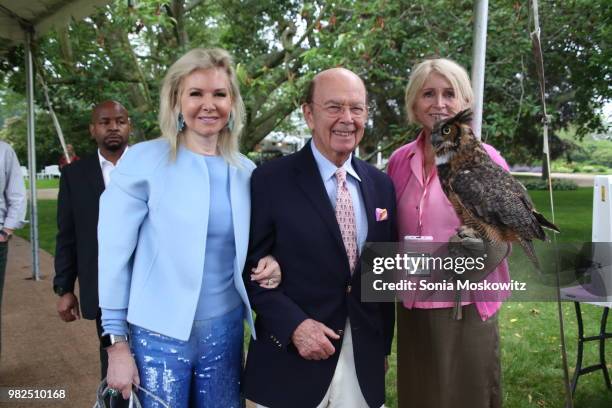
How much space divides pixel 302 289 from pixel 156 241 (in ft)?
2.05

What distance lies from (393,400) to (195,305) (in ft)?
9.17

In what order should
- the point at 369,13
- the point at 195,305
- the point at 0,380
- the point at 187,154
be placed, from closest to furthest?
the point at 195,305 → the point at 187,154 → the point at 0,380 → the point at 369,13

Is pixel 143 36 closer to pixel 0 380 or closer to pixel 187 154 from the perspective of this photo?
pixel 0 380

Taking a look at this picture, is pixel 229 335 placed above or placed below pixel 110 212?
below

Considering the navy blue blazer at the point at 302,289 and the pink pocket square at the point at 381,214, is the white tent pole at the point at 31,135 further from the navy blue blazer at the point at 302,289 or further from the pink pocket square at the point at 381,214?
the pink pocket square at the point at 381,214

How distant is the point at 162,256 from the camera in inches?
80.0

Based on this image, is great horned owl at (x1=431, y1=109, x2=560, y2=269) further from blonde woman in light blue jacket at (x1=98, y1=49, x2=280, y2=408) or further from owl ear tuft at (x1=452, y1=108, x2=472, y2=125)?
blonde woman in light blue jacket at (x1=98, y1=49, x2=280, y2=408)

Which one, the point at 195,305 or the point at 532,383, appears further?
the point at 532,383

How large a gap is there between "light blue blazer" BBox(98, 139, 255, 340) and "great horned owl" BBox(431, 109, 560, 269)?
0.88 meters

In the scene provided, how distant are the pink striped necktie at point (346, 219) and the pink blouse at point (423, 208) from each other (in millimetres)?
276

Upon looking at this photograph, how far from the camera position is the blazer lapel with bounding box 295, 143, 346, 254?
2.03 meters

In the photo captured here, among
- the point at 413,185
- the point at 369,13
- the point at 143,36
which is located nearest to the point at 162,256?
the point at 413,185

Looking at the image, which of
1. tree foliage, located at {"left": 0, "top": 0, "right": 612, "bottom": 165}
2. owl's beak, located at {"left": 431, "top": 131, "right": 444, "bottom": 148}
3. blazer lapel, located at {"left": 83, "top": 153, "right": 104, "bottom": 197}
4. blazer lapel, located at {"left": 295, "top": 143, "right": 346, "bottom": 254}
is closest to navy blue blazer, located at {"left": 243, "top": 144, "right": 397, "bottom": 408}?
blazer lapel, located at {"left": 295, "top": 143, "right": 346, "bottom": 254}
